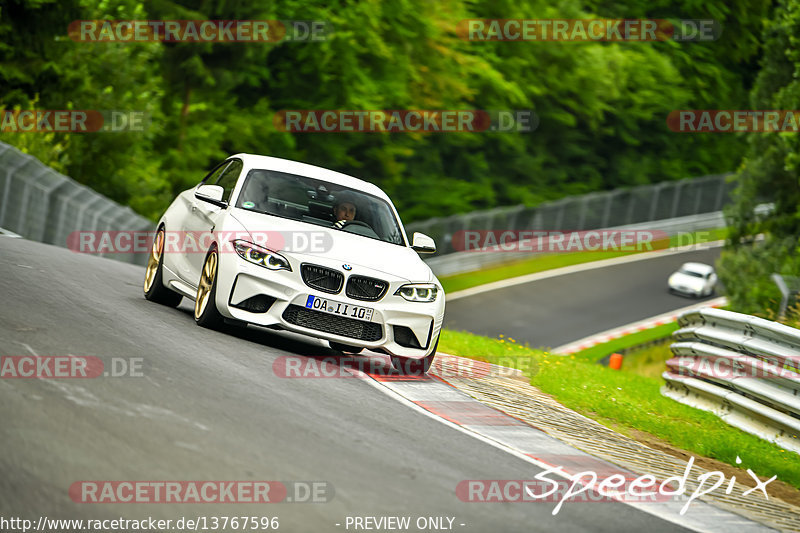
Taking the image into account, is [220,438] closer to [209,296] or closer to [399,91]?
[209,296]

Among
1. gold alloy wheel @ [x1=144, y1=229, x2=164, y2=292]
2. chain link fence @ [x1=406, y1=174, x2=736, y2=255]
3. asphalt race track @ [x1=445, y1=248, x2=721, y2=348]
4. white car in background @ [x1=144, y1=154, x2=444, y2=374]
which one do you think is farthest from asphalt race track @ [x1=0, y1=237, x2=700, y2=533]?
chain link fence @ [x1=406, y1=174, x2=736, y2=255]

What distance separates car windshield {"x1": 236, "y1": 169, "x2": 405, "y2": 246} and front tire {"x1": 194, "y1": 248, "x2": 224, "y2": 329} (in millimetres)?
791

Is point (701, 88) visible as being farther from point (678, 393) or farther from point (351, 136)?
point (678, 393)

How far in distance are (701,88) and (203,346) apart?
5185 cm

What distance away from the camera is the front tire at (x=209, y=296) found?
978 cm

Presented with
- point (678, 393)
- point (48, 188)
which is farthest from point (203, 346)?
point (48, 188)

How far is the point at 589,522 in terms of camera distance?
609 centimetres

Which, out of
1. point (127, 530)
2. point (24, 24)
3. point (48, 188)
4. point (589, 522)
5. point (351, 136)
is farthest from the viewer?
point (351, 136)

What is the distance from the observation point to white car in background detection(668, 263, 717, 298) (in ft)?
131

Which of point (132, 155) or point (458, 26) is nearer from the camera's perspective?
point (132, 155)

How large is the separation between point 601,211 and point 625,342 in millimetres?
19695

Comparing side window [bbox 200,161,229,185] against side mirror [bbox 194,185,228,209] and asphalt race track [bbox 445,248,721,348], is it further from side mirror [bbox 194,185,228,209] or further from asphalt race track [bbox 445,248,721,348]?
asphalt race track [bbox 445,248,721,348]

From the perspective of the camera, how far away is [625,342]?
3145cm

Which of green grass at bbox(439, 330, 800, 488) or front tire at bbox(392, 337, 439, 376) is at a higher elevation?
front tire at bbox(392, 337, 439, 376)
